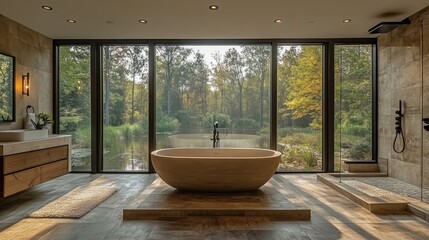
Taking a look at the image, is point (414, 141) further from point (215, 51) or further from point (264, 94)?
point (215, 51)

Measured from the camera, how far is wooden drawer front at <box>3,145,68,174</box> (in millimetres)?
3342

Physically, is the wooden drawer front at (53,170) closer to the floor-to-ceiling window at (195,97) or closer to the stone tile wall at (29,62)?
the stone tile wall at (29,62)

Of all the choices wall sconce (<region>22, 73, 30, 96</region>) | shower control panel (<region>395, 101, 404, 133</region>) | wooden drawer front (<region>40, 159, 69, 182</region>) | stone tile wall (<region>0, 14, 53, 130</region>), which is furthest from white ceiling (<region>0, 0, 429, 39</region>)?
wooden drawer front (<region>40, 159, 69, 182</region>)

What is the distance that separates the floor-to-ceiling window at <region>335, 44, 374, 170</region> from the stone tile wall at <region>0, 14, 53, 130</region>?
204 inches

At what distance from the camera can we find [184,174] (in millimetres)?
3645

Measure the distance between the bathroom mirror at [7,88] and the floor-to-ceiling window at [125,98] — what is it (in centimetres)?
147

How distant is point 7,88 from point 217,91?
3266 millimetres

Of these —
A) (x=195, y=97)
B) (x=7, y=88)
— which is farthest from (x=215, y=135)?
(x=7, y=88)

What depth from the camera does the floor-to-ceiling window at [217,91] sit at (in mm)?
5535

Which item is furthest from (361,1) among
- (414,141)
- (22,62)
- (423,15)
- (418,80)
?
(22,62)

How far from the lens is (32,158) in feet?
12.3

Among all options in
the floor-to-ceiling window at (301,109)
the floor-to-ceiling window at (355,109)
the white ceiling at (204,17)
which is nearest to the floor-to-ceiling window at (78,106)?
the white ceiling at (204,17)

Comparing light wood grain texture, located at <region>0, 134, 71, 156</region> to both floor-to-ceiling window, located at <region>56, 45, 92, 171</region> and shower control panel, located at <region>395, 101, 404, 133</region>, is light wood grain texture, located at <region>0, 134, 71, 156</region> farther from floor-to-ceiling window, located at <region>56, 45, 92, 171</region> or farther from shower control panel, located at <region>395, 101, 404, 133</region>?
shower control panel, located at <region>395, 101, 404, 133</region>

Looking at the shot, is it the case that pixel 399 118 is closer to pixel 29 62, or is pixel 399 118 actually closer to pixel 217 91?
pixel 217 91
